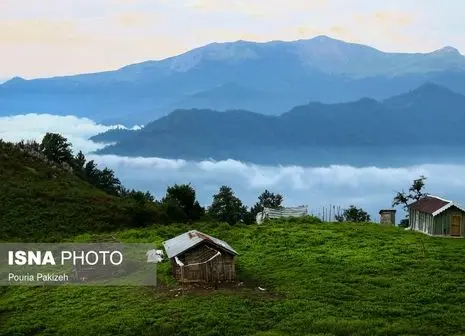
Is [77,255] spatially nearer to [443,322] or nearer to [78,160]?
[443,322]

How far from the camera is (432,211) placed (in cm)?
6044

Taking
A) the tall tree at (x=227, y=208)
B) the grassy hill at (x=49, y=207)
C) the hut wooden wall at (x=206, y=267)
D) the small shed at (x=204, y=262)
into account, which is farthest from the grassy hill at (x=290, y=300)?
the tall tree at (x=227, y=208)

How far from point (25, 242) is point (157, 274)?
21750 millimetres

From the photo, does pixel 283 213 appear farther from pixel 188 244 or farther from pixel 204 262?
pixel 204 262

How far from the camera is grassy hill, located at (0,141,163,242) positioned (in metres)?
65.2

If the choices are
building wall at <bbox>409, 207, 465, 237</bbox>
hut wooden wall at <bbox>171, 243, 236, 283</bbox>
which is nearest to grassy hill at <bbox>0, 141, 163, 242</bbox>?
hut wooden wall at <bbox>171, 243, 236, 283</bbox>

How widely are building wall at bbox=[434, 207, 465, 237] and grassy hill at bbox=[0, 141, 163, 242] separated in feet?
110

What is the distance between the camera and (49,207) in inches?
2822

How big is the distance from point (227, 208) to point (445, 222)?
39.8 meters

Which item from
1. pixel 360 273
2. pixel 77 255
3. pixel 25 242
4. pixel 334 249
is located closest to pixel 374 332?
pixel 360 273

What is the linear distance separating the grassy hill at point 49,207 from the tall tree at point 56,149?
46.9 feet

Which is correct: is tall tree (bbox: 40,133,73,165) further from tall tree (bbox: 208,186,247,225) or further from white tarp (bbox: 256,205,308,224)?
white tarp (bbox: 256,205,308,224)

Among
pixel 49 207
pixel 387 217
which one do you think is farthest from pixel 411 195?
pixel 49 207

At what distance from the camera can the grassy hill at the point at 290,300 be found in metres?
33.8
